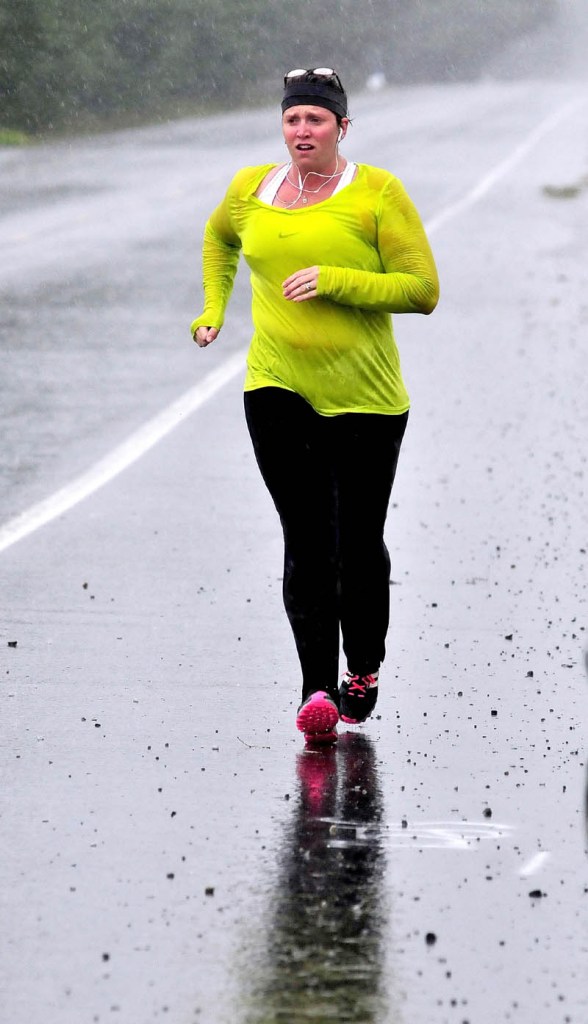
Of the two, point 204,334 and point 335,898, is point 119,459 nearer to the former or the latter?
point 204,334

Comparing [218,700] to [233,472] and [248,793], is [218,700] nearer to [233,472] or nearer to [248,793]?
[248,793]

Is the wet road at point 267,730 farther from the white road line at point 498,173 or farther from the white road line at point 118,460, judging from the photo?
the white road line at point 498,173

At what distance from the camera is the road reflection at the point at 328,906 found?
4090mm

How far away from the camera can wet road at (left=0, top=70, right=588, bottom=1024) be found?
14.1 ft

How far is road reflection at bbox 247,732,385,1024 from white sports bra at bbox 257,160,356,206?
63.2 inches

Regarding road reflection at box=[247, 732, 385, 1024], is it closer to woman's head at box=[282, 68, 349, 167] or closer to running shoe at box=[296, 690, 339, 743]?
running shoe at box=[296, 690, 339, 743]

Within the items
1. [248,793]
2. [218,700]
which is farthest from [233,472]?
[248,793]

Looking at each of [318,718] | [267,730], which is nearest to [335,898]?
[318,718]

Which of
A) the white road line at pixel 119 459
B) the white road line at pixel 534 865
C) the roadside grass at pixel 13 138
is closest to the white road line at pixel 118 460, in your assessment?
the white road line at pixel 119 459

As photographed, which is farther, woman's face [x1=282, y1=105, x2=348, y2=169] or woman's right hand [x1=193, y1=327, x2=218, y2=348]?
woman's right hand [x1=193, y1=327, x2=218, y2=348]

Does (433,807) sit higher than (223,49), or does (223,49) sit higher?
(223,49)

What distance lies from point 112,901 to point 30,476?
615cm

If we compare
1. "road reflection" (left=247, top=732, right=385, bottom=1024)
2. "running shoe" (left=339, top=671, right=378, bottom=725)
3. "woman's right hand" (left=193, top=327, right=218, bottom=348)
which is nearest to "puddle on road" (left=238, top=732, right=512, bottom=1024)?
"road reflection" (left=247, top=732, right=385, bottom=1024)

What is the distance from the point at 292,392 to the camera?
6.01 m
